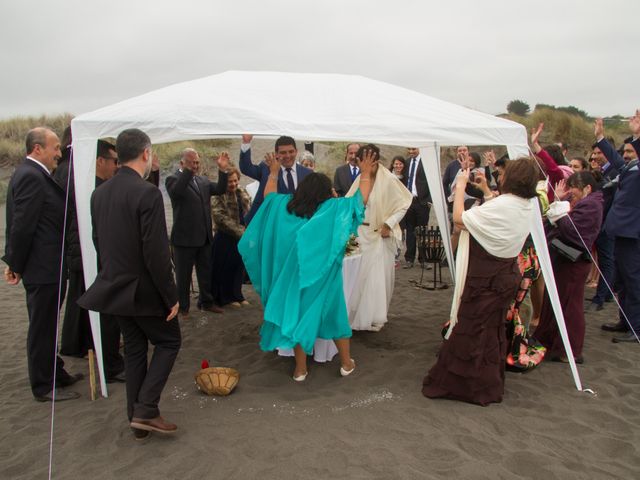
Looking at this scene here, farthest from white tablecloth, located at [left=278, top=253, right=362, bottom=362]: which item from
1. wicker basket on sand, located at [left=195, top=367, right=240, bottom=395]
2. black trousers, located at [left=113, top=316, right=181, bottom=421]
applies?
black trousers, located at [left=113, top=316, right=181, bottom=421]

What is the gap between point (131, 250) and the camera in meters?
3.01

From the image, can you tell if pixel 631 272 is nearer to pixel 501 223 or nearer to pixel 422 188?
pixel 501 223

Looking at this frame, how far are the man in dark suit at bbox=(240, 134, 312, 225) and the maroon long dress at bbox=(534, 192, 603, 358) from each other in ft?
8.11

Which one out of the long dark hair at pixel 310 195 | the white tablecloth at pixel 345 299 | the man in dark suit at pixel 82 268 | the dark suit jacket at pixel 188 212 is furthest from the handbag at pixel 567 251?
the man in dark suit at pixel 82 268

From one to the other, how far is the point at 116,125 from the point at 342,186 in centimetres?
512

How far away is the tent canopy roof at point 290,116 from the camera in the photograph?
3691mm

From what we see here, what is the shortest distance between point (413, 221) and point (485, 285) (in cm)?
532

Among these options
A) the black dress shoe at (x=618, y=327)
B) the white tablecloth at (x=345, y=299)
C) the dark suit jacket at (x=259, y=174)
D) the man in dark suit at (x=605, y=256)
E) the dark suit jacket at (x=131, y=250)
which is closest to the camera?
the dark suit jacket at (x=131, y=250)

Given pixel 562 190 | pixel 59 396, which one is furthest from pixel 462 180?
pixel 59 396

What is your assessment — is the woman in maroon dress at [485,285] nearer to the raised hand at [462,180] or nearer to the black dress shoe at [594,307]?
the raised hand at [462,180]

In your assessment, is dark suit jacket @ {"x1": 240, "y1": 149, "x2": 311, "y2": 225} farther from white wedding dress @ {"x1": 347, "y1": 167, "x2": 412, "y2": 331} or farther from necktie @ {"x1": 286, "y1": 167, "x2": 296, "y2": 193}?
white wedding dress @ {"x1": 347, "y1": 167, "x2": 412, "y2": 331}

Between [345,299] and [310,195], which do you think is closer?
[310,195]

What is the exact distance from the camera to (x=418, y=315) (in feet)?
20.0

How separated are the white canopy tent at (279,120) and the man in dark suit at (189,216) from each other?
1221 millimetres
